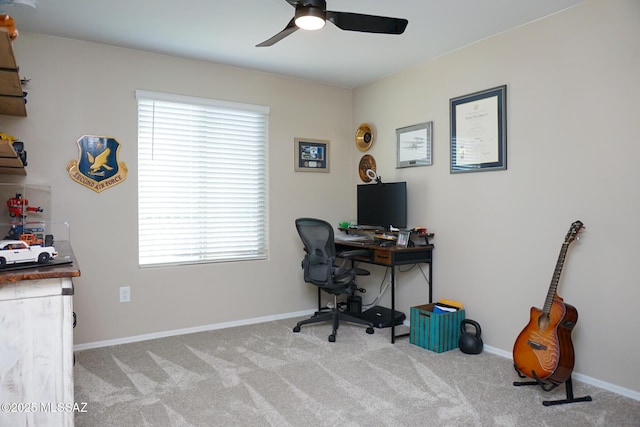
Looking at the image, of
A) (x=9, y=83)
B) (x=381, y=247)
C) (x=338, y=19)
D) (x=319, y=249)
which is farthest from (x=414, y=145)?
(x=9, y=83)

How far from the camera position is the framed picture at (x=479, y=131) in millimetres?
3145

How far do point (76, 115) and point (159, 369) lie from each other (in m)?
2.05

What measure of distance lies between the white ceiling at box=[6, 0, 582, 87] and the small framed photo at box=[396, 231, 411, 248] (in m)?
1.53

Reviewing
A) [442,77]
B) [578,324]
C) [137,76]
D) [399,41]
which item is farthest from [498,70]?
[137,76]

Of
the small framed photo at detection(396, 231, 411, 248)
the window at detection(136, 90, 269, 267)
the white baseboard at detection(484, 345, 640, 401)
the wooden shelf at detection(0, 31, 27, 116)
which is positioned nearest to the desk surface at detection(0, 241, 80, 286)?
the wooden shelf at detection(0, 31, 27, 116)

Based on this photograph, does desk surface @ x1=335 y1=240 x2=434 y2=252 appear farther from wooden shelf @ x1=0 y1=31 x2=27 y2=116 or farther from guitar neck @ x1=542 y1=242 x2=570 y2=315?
wooden shelf @ x1=0 y1=31 x2=27 y2=116

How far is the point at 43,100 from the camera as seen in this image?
3184mm

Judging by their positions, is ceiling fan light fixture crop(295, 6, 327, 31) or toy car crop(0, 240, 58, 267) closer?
toy car crop(0, 240, 58, 267)

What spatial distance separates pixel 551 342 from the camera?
2410 millimetres

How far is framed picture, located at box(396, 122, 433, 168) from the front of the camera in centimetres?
376

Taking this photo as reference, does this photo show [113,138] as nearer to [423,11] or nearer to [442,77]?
[423,11]

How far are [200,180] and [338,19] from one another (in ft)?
6.92

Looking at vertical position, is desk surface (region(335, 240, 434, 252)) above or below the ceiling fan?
below

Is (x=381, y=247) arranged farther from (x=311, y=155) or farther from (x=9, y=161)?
(x=9, y=161)
